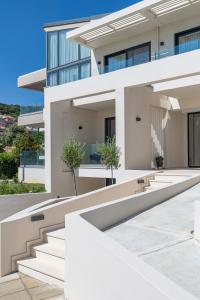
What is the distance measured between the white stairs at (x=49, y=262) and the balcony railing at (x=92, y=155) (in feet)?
28.5

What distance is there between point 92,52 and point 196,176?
38.9ft

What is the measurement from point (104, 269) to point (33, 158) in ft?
53.5

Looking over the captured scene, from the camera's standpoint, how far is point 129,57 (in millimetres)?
17734

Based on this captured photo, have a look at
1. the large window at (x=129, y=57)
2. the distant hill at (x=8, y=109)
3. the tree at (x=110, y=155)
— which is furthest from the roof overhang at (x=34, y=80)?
the distant hill at (x=8, y=109)

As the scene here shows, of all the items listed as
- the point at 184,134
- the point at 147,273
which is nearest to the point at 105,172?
the point at 184,134

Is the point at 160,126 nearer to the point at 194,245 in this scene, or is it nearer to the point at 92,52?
the point at 92,52

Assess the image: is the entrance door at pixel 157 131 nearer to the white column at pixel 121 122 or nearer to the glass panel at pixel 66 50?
the white column at pixel 121 122

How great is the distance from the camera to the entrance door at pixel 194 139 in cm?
1698

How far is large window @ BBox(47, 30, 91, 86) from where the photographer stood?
20.5m

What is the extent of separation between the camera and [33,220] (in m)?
7.83

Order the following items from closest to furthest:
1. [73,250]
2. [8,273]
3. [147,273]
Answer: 1. [147,273]
2. [73,250]
3. [8,273]

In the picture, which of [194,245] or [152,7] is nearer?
[194,245]

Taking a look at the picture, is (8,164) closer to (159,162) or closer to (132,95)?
(159,162)

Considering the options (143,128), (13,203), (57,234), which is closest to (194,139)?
(143,128)
